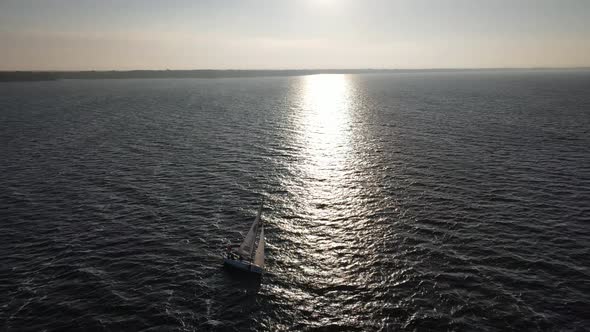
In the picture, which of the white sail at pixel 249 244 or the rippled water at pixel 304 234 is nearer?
the rippled water at pixel 304 234

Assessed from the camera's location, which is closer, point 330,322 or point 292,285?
point 330,322

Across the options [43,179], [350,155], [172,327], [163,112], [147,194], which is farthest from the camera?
[163,112]

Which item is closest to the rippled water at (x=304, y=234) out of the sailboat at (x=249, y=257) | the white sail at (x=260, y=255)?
the sailboat at (x=249, y=257)

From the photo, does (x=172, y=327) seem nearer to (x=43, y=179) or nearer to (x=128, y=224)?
(x=128, y=224)

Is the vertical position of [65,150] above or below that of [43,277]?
above

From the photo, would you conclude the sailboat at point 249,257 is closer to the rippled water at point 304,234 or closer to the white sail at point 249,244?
the white sail at point 249,244

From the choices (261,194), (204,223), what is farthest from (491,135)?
(204,223)

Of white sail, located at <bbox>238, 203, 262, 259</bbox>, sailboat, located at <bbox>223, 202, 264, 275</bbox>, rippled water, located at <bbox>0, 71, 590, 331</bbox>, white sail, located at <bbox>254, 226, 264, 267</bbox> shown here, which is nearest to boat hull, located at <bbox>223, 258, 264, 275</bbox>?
sailboat, located at <bbox>223, 202, 264, 275</bbox>
